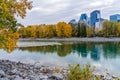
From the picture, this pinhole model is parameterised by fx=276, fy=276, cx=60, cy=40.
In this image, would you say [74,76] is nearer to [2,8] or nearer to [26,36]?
[2,8]

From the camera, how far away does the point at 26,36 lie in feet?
483

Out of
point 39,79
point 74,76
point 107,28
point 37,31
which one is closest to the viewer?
point 74,76

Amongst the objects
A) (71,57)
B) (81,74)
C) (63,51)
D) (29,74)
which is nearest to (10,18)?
(29,74)

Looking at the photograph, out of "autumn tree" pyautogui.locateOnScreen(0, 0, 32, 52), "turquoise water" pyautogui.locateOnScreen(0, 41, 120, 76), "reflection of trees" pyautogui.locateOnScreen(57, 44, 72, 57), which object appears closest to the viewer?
"autumn tree" pyautogui.locateOnScreen(0, 0, 32, 52)

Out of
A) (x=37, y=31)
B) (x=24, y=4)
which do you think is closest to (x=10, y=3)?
(x=24, y=4)

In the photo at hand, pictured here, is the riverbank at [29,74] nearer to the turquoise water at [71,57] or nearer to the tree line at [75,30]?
the turquoise water at [71,57]

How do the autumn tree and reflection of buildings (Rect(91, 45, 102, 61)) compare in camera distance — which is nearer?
the autumn tree

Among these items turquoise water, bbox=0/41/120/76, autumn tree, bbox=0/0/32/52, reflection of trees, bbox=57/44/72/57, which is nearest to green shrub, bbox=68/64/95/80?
autumn tree, bbox=0/0/32/52

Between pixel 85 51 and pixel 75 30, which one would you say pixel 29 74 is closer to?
pixel 85 51

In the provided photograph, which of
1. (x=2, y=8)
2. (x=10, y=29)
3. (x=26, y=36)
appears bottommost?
(x=26, y=36)

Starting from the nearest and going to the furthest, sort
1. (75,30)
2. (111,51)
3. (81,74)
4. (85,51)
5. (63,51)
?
(81,74)
(111,51)
(63,51)
(85,51)
(75,30)

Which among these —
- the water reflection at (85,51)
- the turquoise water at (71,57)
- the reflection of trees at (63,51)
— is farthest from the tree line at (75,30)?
the turquoise water at (71,57)

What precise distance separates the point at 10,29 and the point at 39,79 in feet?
25.8

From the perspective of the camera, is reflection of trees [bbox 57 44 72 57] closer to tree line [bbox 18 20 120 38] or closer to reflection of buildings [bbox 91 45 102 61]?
reflection of buildings [bbox 91 45 102 61]
